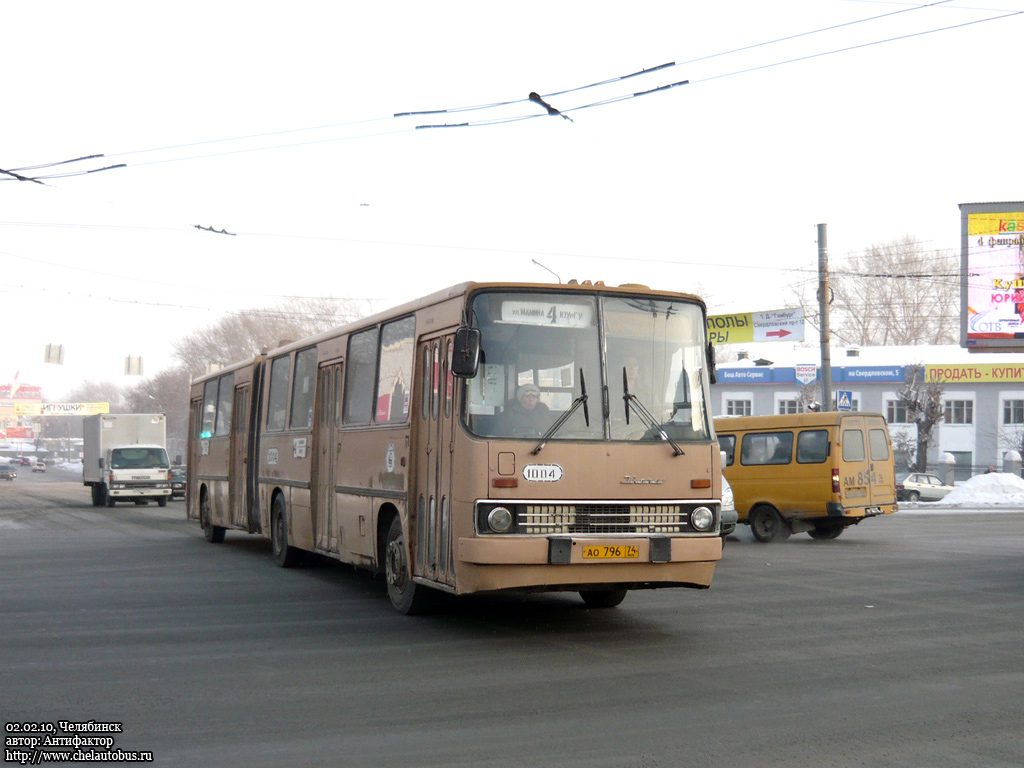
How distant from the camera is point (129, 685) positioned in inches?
297

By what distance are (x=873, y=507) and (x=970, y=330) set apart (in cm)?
1810

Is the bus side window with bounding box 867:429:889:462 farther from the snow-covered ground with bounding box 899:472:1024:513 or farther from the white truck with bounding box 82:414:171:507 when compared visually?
the white truck with bounding box 82:414:171:507

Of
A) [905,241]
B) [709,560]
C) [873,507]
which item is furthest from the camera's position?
[905,241]

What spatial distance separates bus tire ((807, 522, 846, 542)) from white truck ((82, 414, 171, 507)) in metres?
23.7

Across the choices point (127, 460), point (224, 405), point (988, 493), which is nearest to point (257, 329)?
point (127, 460)

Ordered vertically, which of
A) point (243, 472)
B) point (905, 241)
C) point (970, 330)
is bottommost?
point (243, 472)

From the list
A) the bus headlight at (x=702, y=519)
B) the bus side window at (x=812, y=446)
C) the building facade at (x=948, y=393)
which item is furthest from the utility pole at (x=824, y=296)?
the building facade at (x=948, y=393)

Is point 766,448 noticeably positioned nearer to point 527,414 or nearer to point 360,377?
point 360,377

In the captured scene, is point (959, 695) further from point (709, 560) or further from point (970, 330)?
point (970, 330)

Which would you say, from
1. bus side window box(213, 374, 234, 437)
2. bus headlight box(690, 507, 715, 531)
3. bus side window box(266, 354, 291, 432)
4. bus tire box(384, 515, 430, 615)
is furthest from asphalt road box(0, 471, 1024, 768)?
bus side window box(213, 374, 234, 437)

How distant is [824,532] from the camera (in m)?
22.5

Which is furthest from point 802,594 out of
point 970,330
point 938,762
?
point 970,330

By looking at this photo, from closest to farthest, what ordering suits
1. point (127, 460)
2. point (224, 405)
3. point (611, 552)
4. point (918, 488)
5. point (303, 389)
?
point (611, 552), point (303, 389), point (224, 405), point (127, 460), point (918, 488)

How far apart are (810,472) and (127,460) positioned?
81.3ft
